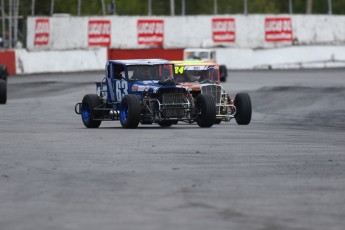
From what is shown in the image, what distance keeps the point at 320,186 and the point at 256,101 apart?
76.8 ft

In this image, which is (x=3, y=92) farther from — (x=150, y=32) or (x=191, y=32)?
(x=191, y=32)

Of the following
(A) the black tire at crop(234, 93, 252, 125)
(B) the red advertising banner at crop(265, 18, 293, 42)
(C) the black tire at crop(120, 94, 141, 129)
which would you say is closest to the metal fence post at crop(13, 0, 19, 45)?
(B) the red advertising banner at crop(265, 18, 293, 42)

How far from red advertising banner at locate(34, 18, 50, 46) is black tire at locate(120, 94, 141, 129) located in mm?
37710

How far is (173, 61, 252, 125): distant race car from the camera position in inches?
Result: 992

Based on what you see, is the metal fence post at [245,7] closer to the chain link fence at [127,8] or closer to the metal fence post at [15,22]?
the chain link fence at [127,8]

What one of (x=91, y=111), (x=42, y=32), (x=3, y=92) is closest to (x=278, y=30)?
(x=42, y=32)

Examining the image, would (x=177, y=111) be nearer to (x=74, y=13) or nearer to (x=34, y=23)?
(x=34, y=23)

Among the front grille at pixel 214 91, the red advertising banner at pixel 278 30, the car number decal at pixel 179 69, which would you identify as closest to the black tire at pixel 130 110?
the front grille at pixel 214 91

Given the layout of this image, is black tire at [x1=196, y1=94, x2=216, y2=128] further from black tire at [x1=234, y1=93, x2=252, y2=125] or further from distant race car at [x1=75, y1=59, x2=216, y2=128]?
black tire at [x1=234, y1=93, x2=252, y2=125]

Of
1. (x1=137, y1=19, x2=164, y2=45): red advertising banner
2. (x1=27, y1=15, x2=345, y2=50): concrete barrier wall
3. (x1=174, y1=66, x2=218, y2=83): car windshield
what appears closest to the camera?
(x1=174, y1=66, x2=218, y2=83): car windshield

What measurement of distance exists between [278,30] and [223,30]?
10.3ft

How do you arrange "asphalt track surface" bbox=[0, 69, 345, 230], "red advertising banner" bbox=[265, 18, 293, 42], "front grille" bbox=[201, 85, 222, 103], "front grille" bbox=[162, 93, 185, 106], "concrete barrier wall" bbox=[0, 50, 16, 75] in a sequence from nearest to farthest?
"asphalt track surface" bbox=[0, 69, 345, 230] → "front grille" bbox=[162, 93, 185, 106] → "front grille" bbox=[201, 85, 222, 103] → "concrete barrier wall" bbox=[0, 50, 16, 75] → "red advertising banner" bbox=[265, 18, 293, 42]

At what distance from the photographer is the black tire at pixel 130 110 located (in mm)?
22859

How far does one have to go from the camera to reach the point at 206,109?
23.4 meters
